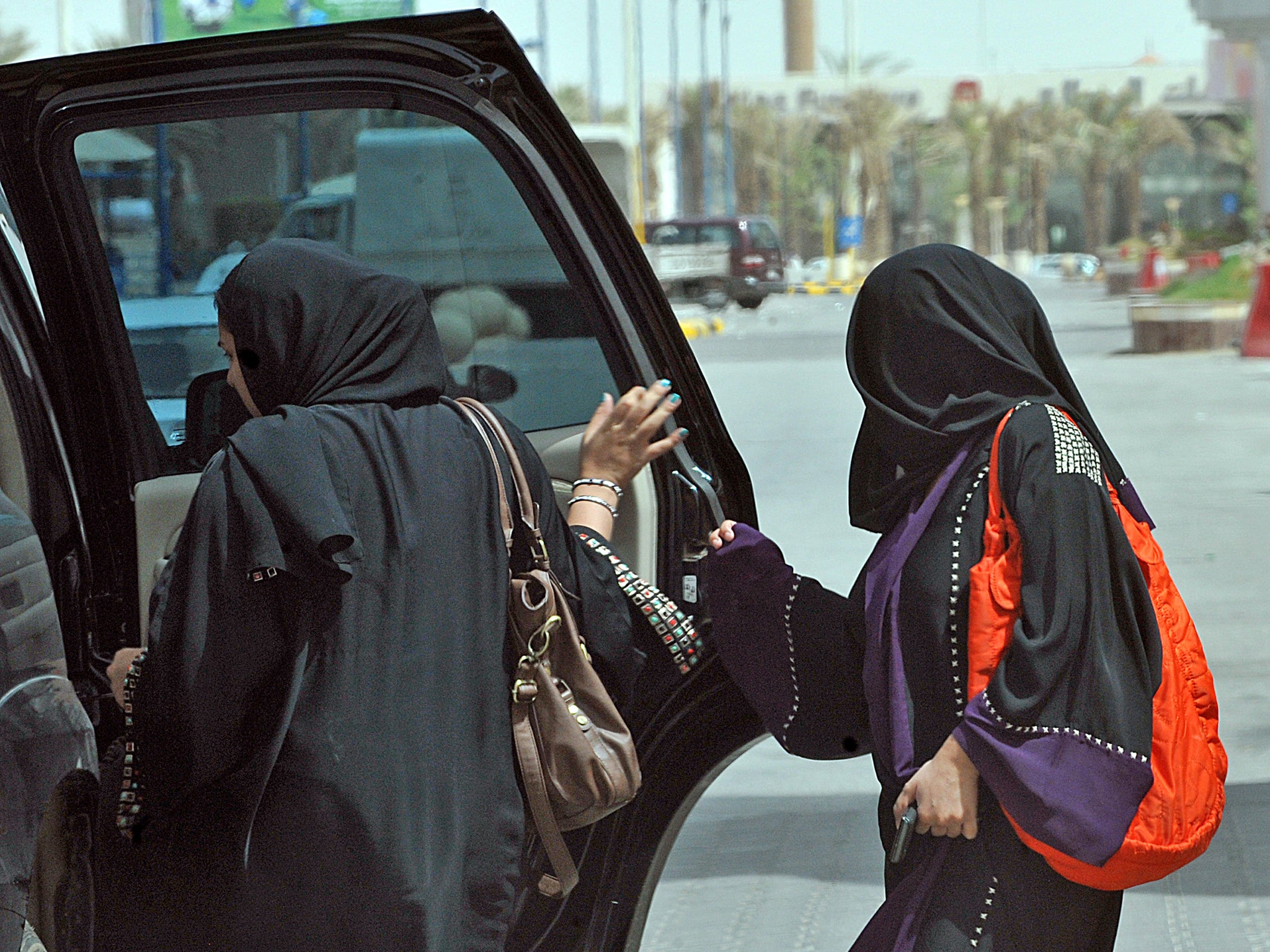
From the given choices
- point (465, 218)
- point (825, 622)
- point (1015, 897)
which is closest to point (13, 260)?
point (465, 218)

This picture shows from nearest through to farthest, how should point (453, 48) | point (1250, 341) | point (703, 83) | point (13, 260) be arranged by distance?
point (453, 48)
point (13, 260)
point (703, 83)
point (1250, 341)

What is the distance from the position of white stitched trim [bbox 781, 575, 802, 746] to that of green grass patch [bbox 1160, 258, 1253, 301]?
2.14 metres

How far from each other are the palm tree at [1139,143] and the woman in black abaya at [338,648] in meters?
1.37

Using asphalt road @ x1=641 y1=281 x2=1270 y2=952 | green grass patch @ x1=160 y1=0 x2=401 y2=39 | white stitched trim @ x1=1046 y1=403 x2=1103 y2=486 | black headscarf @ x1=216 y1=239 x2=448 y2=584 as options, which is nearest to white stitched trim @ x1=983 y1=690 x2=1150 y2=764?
white stitched trim @ x1=1046 y1=403 x2=1103 y2=486

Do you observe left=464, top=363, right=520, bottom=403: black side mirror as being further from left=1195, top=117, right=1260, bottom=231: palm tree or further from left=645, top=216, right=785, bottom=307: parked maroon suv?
left=1195, top=117, right=1260, bottom=231: palm tree

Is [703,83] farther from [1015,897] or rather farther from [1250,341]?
[1250,341]

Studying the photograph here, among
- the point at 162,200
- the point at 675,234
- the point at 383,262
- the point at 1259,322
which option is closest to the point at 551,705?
the point at 383,262

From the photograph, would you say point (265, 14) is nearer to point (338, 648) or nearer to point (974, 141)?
point (338, 648)

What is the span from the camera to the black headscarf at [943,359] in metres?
2.06

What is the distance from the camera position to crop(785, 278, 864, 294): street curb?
8.50 ft

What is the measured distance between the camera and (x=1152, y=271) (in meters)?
3.42

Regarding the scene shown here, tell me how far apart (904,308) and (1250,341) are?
14.8 ft

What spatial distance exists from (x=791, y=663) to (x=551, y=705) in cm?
37

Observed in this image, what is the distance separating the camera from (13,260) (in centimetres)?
251
